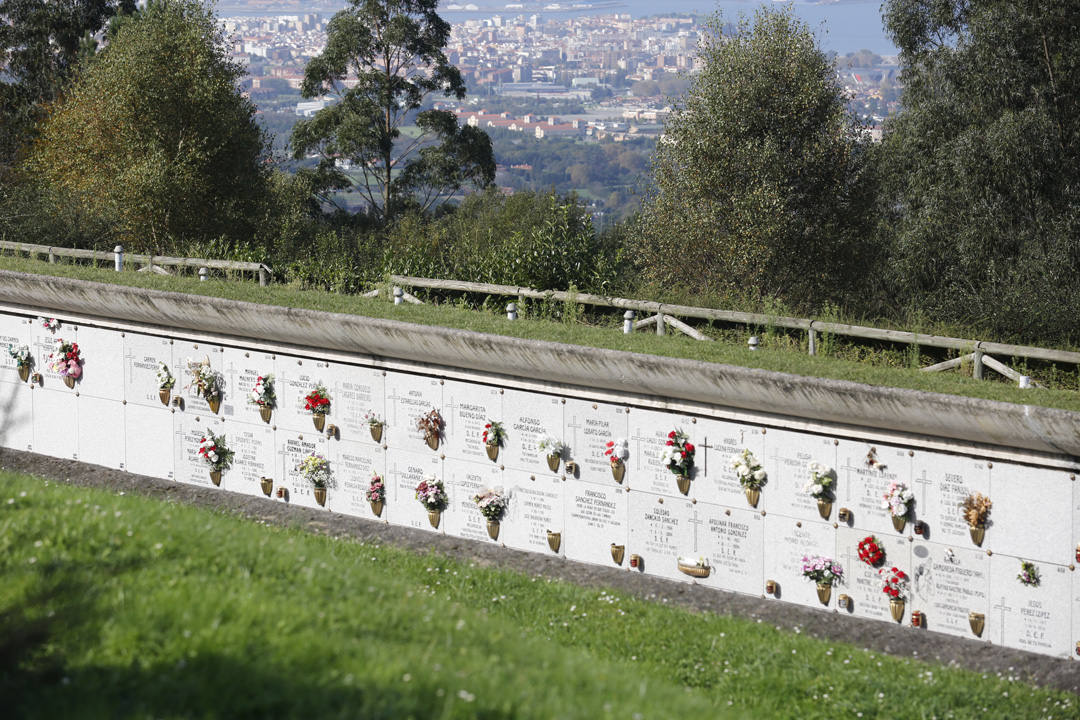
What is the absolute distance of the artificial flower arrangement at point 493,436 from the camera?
Answer: 9.77 metres

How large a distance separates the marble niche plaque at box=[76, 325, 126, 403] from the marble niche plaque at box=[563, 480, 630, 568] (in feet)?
17.9

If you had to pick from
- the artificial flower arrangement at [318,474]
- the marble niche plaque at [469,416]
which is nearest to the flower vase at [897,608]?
the marble niche plaque at [469,416]

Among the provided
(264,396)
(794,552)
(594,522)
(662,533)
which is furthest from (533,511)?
(264,396)

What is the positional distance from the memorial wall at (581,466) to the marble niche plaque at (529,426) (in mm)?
20

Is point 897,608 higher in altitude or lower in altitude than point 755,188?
lower

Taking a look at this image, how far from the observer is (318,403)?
10602 millimetres

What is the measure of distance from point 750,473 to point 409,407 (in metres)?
3.34

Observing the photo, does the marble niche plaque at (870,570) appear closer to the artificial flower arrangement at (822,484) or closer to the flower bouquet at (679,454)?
the artificial flower arrangement at (822,484)

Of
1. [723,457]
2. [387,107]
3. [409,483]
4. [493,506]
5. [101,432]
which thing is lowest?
[493,506]

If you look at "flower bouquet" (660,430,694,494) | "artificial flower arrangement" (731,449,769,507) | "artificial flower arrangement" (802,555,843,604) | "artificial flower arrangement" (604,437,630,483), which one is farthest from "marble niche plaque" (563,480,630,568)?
"artificial flower arrangement" (802,555,843,604)

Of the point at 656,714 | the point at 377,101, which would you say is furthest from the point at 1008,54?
the point at 377,101

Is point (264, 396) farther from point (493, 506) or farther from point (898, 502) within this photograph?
point (898, 502)

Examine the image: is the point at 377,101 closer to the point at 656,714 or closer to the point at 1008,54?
the point at 1008,54

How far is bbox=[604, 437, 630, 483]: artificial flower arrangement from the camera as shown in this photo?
30.4ft
